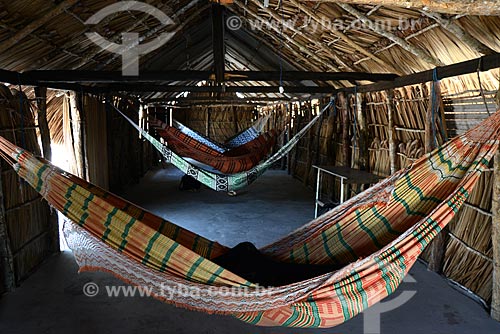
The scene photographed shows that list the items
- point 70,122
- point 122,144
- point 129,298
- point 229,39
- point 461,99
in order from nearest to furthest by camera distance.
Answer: point 129,298 → point 461,99 → point 70,122 → point 229,39 → point 122,144

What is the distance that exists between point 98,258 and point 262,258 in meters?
0.91

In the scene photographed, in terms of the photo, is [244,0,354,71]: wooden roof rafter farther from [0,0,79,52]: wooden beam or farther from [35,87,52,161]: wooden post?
[35,87,52,161]: wooden post

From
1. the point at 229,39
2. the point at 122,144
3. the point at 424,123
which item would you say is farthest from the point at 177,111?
the point at 424,123

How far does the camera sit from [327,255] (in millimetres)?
2100

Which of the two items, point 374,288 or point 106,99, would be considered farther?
point 106,99

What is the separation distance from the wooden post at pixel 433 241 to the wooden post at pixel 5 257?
290 centimetres

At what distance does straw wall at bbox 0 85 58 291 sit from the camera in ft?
7.98

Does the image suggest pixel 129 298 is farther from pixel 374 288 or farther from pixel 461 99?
pixel 461 99

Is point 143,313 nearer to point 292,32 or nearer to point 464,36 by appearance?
point 464,36

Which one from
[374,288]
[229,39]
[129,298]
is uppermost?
[229,39]

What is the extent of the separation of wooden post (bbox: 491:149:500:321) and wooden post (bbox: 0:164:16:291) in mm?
2928

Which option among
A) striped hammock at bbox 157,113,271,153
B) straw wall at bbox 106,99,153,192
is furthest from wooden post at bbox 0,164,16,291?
striped hammock at bbox 157,113,271,153

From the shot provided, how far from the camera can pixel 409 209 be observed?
1.88 meters

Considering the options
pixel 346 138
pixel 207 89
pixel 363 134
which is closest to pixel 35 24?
pixel 207 89
